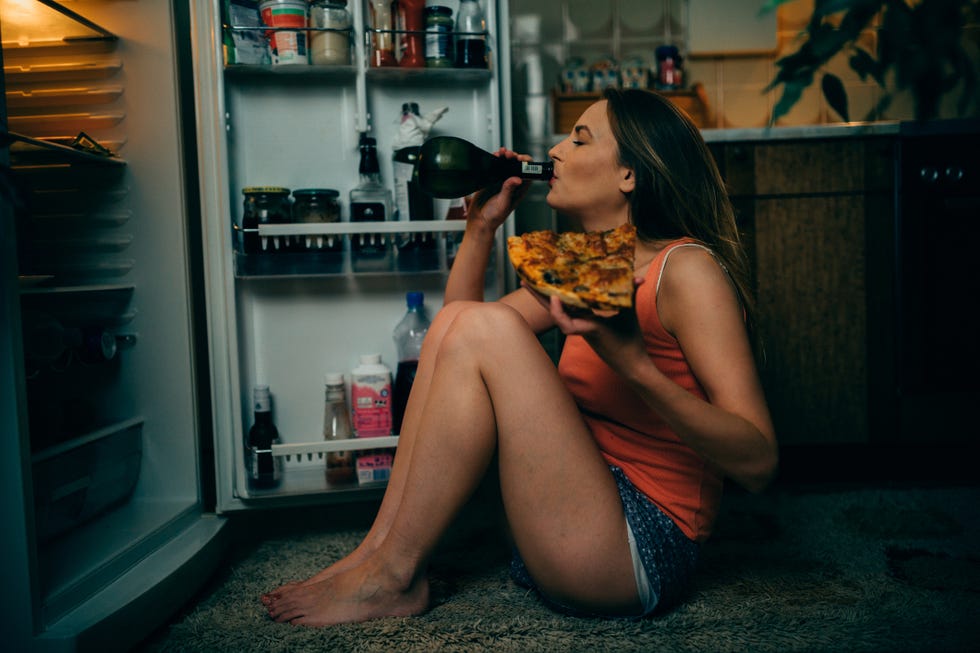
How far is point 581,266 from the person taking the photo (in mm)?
834

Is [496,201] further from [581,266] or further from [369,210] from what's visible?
[581,266]

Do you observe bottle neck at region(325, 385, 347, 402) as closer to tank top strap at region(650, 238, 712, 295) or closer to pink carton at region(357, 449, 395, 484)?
pink carton at region(357, 449, 395, 484)

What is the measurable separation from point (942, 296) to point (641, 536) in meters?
1.22

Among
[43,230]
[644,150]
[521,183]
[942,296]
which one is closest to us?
[644,150]

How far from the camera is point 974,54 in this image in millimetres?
2207

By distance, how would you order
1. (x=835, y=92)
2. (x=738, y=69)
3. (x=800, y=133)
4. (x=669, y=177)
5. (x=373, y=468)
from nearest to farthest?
(x=835, y=92) → (x=669, y=177) → (x=373, y=468) → (x=800, y=133) → (x=738, y=69)

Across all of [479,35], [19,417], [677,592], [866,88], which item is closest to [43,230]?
[19,417]

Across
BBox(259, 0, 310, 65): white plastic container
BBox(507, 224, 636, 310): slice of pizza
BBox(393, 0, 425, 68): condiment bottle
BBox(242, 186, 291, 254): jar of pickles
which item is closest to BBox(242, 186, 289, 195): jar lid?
BBox(242, 186, 291, 254): jar of pickles

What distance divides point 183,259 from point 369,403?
48 cm

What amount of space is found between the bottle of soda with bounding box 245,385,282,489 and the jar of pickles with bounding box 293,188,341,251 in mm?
331

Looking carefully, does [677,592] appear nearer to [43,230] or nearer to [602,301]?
[602,301]

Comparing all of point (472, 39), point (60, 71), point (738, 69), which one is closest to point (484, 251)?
point (472, 39)

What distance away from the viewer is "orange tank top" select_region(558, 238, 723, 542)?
A: 3.24ft

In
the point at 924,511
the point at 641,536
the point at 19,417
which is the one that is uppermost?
the point at 19,417
